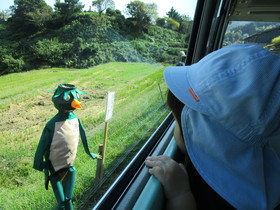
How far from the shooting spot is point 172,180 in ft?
3.06

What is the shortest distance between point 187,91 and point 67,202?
599 mm

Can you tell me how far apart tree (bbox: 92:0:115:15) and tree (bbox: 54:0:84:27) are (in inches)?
2.6

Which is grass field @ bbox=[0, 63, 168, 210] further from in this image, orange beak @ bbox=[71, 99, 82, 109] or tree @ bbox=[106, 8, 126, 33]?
tree @ bbox=[106, 8, 126, 33]

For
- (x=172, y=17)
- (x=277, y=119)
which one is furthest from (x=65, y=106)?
(x=172, y=17)

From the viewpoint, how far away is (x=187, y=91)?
83 cm

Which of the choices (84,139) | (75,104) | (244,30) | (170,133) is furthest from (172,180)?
(244,30)

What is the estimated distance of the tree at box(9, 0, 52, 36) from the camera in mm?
565

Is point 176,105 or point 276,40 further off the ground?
point 276,40

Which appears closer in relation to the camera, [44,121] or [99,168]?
[44,121]

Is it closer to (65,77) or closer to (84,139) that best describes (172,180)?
(84,139)

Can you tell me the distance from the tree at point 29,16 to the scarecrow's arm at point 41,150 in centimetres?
29

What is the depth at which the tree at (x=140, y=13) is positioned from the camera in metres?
1.08

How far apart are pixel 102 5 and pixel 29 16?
30cm

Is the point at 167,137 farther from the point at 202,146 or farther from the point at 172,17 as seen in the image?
the point at 172,17
